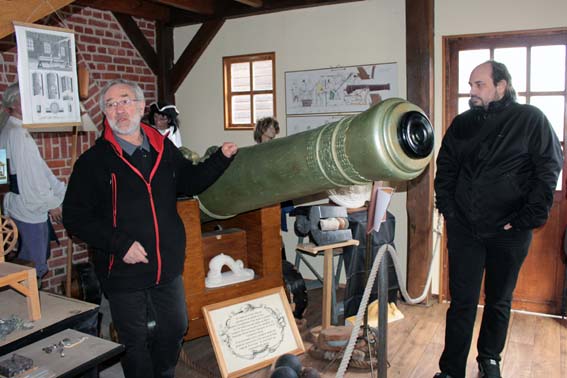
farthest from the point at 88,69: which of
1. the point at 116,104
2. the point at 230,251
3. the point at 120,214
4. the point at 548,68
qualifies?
the point at 548,68

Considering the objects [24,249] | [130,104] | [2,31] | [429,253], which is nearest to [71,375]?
[130,104]

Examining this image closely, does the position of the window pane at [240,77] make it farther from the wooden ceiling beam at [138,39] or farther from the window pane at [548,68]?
the window pane at [548,68]

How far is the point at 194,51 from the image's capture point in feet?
17.0

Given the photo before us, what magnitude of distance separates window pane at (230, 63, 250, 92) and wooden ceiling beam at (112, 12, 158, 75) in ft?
2.61

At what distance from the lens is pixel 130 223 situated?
2.03 meters

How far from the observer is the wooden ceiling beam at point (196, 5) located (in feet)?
14.8

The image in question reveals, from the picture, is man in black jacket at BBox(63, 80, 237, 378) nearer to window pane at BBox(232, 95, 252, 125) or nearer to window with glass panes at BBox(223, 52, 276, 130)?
window with glass panes at BBox(223, 52, 276, 130)

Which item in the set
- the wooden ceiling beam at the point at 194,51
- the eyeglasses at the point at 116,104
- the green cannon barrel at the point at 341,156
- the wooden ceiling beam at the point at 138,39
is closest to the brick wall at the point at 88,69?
the wooden ceiling beam at the point at 138,39

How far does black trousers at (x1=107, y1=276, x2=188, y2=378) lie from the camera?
2.10 metres

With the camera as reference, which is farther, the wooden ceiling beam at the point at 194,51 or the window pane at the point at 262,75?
the wooden ceiling beam at the point at 194,51

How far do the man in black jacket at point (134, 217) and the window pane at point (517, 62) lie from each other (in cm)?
257

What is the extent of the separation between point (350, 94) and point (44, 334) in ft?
10.4

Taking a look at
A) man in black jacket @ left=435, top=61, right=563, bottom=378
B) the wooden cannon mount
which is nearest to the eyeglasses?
the wooden cannon mount

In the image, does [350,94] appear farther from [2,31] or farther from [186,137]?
[2,31]
